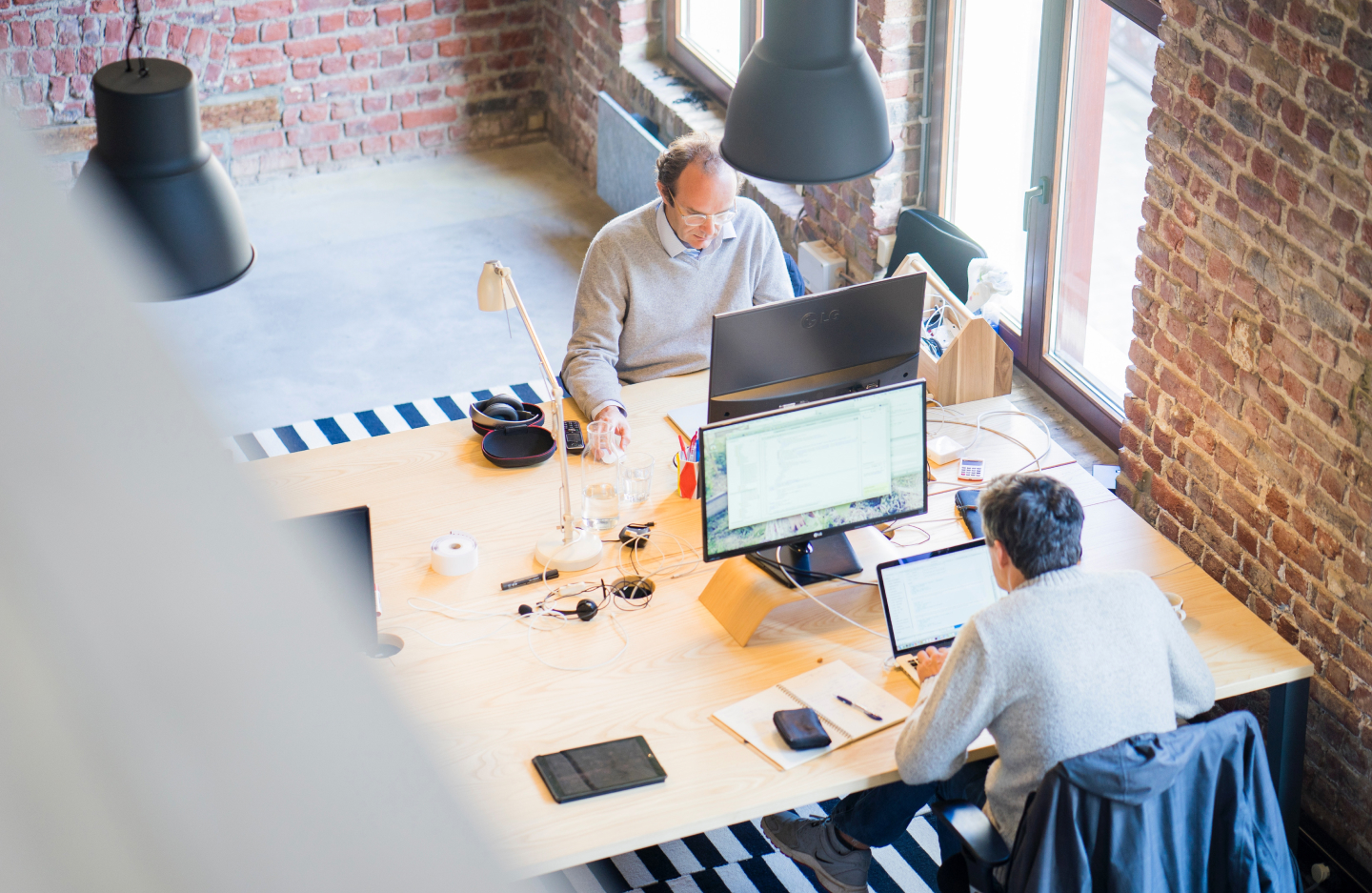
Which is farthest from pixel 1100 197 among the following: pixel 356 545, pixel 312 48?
pixel 312 48

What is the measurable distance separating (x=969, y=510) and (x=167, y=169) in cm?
179

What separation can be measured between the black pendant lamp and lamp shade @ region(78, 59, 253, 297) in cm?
104

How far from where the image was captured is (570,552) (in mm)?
2799

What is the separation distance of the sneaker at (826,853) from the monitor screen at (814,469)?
64 centimetres

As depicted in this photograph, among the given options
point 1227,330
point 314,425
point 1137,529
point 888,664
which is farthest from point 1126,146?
point 314,425

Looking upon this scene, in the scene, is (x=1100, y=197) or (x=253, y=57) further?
(x=253, y=57)

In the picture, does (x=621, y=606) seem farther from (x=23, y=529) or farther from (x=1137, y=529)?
(x=23, y=529)

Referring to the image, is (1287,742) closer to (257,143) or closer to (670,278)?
(670,278)

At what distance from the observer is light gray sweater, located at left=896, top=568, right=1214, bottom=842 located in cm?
211

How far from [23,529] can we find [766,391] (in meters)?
2.77

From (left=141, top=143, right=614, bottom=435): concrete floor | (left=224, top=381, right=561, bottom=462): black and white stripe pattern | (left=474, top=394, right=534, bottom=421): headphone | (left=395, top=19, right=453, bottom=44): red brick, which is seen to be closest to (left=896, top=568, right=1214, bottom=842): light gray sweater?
(left=474, top=394, right=534, bottom=421): headphone

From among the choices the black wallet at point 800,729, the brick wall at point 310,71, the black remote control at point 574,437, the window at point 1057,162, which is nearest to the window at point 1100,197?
the window at point 1057,162

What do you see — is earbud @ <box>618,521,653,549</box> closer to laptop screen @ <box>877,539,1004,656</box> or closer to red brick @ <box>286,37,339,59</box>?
laptop screen @ <box>877,539,1004,656</box>

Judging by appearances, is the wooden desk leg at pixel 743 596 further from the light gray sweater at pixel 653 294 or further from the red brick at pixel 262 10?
the red brick at pixel 262 10
